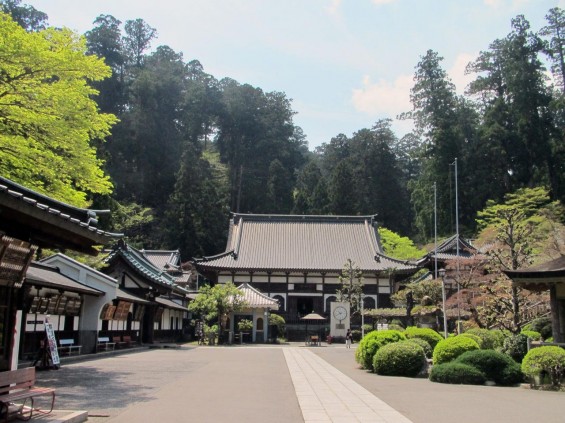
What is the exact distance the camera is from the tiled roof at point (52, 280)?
49.9 ft

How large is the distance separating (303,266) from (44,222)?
118ft

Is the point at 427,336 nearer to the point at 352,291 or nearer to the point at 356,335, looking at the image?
the point at 356,335

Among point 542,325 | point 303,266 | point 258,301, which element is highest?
point 303,266

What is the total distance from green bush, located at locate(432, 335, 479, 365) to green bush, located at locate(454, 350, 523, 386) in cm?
94

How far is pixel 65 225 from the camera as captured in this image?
6.75 metres

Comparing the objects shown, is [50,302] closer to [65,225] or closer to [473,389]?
[65,225]

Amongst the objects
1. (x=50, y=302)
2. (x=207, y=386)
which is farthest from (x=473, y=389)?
(x=50, y=302)

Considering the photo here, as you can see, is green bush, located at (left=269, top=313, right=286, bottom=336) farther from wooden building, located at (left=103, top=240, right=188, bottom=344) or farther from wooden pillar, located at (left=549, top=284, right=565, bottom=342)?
wooden pillar, located at (left=549, top=284, right=565, bottom=342)

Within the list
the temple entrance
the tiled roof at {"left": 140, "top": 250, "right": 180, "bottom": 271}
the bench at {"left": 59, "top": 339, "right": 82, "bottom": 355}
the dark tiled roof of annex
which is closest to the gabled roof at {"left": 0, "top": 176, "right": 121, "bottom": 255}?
the bench at {"left": 59, "top": 339, "right": 82, "bottom": 355}

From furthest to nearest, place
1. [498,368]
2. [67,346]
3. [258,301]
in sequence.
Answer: [258,301], [67,346], [498,368]

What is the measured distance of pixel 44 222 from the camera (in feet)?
21.9

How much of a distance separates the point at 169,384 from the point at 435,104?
59.8 m

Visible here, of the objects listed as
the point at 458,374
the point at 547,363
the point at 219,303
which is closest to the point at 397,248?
the point at 219,303

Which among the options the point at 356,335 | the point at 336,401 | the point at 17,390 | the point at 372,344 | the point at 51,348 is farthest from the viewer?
the point at 356,335
